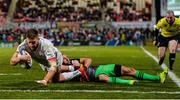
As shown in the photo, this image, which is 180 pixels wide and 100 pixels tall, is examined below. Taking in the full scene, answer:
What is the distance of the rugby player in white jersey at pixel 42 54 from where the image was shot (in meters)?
9.30

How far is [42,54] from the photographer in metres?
9.76

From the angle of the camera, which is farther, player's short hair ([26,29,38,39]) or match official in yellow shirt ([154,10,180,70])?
match official in yellow shirt ([154,10,180,70])

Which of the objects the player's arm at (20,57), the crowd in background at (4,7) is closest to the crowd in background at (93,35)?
the crowd in background at (4,7)

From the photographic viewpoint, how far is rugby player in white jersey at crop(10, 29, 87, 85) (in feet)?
30.5

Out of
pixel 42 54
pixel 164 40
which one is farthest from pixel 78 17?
pixel 42 54

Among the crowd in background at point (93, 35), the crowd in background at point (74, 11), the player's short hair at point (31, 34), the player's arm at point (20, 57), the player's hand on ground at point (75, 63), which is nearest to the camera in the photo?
the player's short hair at point (31, 34)

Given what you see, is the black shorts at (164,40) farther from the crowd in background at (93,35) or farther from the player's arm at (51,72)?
the crowd in background at (93,35)

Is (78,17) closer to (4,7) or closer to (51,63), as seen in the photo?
(4,7)

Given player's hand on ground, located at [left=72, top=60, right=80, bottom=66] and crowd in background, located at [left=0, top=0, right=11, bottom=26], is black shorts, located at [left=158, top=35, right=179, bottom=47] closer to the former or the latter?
player's hand on ground, located at [left=72, top=60, right=80, bottom=66]

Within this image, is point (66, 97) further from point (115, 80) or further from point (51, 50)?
point (115, 80)

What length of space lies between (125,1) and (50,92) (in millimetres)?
45310

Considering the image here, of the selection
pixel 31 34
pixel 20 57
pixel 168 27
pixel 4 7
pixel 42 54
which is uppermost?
pixel 31 34

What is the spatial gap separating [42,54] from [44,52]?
0.48 ft

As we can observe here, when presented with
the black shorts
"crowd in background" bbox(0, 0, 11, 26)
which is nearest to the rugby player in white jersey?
the black shorts
